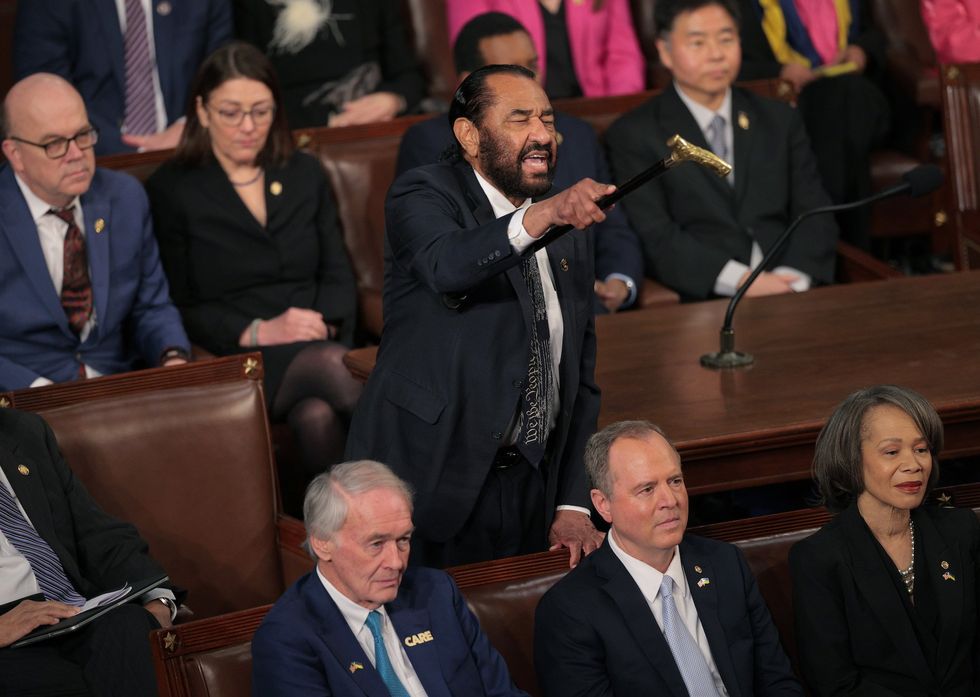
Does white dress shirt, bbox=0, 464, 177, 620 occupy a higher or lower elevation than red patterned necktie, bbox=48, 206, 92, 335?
lower

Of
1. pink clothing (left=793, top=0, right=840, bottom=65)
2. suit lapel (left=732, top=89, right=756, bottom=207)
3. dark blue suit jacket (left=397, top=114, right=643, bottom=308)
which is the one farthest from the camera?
pink clothing (left=793, top=0, right=840, bottom=65)

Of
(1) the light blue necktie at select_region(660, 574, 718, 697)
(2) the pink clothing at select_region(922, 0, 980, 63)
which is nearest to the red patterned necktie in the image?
(1) the light blue necktie at select_region(660, 574, 718, 697)

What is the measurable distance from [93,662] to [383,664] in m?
0.57

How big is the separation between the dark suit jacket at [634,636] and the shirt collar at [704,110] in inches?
78.0

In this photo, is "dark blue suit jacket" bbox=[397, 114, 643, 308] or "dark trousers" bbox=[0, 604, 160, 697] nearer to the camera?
"dark trousers" bbox=[0, 604, 160, 697]

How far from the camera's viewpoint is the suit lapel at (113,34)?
4.19m

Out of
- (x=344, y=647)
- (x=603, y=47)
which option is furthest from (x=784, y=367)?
(x=603, y=47)

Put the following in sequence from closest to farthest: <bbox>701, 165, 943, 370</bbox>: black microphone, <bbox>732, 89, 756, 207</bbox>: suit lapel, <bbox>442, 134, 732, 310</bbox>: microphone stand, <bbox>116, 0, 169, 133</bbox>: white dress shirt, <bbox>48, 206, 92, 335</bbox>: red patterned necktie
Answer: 1. <bbox>442, 134, 732, 310</bbox>: microphone stand
2. <bbox>701, 165, 943, 370</bbox>: black microphone
3. <bbox>48, 206, 92, 335</bbox>: red patterned necktie
4. <bbox>732, 89, 756, 207</bbox>: suit lapel
5. <bbox>116, 0, 169, 133</bbox>: white dress shirt

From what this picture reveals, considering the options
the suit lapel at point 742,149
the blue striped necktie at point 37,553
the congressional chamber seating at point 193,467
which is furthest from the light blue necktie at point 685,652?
the suit lapel at point 742,149

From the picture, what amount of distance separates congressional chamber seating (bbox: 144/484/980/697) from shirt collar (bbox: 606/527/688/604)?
0.41ft

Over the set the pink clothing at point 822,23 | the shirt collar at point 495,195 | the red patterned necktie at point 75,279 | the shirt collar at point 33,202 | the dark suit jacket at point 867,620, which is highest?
the pink clothing at point 822,23

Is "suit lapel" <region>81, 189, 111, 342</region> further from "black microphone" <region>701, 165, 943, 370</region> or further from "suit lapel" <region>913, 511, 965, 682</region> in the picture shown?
"suit lapel" <region>913, 511, 965, 682</region>

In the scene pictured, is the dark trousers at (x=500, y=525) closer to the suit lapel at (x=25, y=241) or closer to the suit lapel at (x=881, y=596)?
the suit lapel at (x=881, y=596)

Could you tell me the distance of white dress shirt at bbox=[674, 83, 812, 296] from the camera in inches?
156
